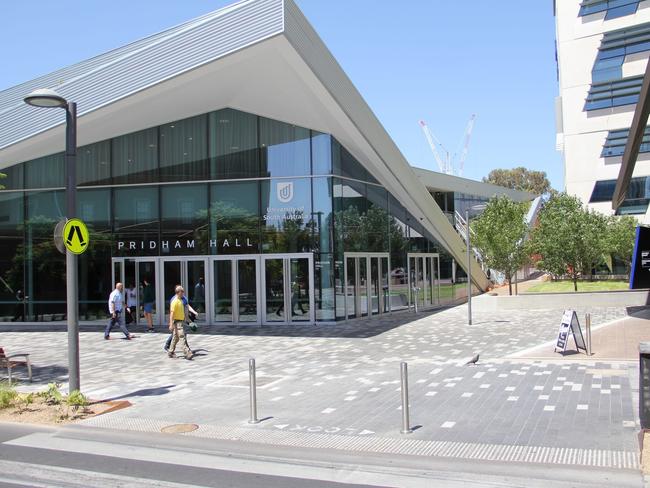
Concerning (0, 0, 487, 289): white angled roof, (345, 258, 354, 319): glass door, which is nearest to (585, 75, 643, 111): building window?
(0, 0, 487, 289): white angled roof

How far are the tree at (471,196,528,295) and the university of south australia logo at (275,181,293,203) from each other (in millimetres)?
10943

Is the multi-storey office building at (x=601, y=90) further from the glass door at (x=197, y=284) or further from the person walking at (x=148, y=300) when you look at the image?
the person walking at (x=148, y=300)

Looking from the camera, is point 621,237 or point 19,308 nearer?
point 19,308

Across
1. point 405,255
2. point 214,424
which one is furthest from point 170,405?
point 405,255

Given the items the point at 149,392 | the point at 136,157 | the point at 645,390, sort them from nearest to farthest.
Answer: the point at 645,390 → the point at 149,392 → the point at 136,157

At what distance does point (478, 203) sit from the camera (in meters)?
47.4

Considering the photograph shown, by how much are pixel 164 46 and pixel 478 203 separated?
33.9 meters

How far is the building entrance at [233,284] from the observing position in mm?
21766

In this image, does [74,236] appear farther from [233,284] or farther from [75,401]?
[233,284]

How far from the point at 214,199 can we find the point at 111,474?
16697mm

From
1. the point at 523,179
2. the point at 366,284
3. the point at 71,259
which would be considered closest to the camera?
the point at 71,259

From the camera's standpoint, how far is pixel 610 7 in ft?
160

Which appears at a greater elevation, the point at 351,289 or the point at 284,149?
the point at 284,149

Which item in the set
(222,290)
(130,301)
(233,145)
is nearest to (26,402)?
(222,290)
